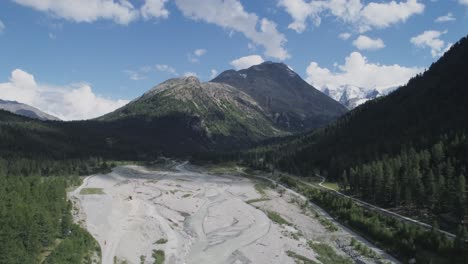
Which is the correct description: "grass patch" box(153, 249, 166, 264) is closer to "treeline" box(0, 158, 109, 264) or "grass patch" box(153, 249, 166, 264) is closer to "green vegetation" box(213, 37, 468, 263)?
"treeline" box(0, 158, 109, 264)

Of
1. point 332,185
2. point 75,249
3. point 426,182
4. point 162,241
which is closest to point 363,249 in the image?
point 162,241

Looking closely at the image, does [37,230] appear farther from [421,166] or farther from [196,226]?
[421,166]

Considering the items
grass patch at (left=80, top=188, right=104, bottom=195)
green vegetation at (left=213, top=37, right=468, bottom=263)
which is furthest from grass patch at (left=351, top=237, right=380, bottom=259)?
grass patch at (left=80, top=188, right=104, bottom=195)

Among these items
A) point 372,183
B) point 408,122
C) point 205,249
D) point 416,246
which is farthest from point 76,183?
point 408,122

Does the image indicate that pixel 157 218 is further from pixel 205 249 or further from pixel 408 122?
pixel 408 122

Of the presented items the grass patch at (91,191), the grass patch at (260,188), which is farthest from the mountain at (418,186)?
the grass patch at (91,191)
